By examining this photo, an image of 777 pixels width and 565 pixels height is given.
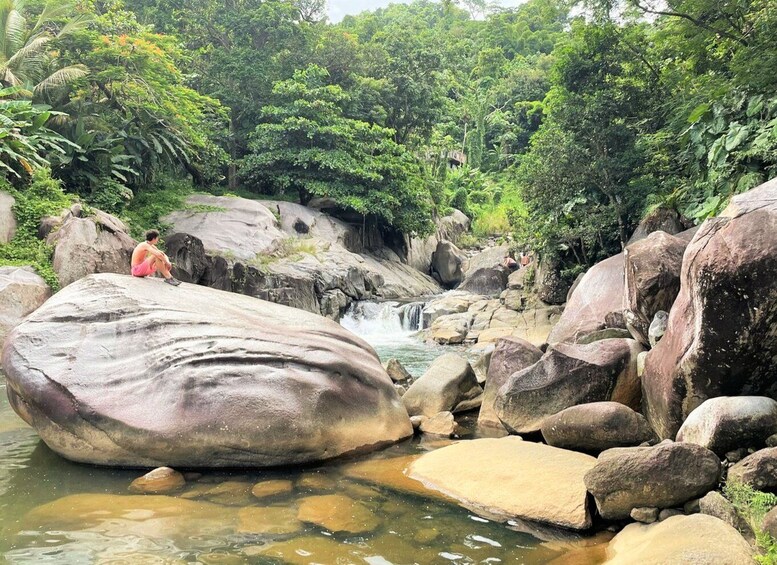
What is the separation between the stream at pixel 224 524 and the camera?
15.0 feet

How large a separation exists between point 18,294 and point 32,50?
967 cm

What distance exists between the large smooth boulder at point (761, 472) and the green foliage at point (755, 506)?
8 centimetres

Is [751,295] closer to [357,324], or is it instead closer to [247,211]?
[357,324]

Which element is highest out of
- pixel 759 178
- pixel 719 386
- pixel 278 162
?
pixel 278 162

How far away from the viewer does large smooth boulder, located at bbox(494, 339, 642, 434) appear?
290 inches

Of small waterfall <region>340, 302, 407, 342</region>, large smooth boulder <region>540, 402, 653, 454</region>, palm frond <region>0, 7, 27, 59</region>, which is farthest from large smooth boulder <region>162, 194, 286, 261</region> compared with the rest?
large smooth boulder <region>540, 402, 653, 454</region>

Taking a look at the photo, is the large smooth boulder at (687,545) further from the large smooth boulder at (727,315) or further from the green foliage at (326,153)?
the green foliage at (326,153)

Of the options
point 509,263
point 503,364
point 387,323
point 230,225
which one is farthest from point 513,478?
point 509,263

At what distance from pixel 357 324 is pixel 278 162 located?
9.82m

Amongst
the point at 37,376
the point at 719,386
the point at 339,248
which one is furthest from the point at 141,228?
the point at 719,386

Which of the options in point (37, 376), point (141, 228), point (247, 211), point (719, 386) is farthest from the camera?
point (247, 211)

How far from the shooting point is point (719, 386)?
19.0ft

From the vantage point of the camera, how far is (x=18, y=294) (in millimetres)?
13039

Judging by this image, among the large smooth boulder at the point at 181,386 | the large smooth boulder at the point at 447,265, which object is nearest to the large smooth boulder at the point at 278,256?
the large smooth boulder at the point at 447,265
